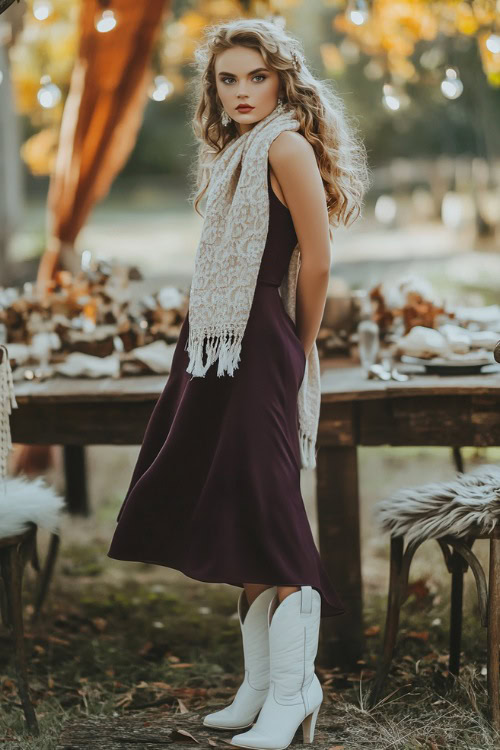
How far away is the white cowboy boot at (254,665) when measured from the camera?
7.72ft

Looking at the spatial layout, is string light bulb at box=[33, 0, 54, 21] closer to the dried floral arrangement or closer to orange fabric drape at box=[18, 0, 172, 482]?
orange fabric drape at box=[18, 0, 172, 482]

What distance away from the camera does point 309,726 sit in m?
2.34

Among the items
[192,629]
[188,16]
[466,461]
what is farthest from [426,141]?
[192,629]

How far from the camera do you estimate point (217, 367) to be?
2270 millimetres

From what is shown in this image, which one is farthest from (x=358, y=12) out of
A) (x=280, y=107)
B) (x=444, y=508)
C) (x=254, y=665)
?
(x=254, y=665)

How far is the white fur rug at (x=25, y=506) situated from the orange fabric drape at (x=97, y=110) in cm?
180

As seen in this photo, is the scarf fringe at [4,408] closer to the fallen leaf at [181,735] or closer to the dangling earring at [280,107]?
the fallen leaf at [181,735]

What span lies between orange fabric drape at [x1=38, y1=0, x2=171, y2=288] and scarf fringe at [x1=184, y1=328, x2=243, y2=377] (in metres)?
2.30

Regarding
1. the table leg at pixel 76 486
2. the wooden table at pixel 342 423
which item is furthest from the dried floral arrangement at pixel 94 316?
the table leg at pixel 76 486

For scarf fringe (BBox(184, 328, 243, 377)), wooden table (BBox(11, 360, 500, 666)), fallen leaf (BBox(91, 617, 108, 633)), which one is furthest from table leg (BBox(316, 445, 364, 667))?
fallen leaf (BBox(91, 617, 108, 633))

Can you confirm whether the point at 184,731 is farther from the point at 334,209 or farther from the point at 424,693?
the point at 334,209

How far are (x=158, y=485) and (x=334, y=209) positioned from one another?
2.76ft

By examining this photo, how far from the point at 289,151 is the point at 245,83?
0.66 feet

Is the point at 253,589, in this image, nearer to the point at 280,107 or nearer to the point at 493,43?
the point at 280,107
